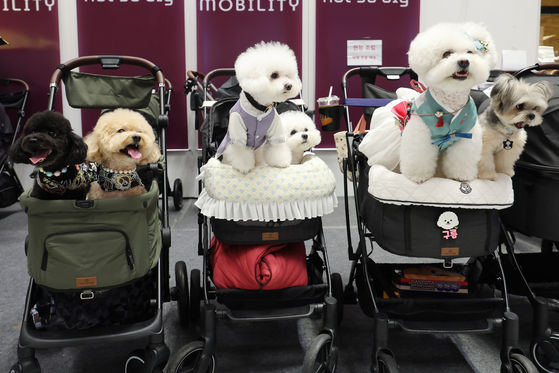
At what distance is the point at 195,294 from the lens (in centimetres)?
156

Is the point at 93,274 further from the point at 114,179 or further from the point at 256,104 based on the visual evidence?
the point at 256,104

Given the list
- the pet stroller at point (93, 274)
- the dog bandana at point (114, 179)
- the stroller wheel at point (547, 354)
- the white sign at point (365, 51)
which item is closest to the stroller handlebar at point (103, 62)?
the pet stroller at point (93, 274)

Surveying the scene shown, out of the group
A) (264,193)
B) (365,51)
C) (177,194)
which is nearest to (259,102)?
(264,193)

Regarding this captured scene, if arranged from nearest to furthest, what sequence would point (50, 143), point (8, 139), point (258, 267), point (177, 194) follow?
point (50, 143), point (258, 267), point (8, 139), point (177, 194)

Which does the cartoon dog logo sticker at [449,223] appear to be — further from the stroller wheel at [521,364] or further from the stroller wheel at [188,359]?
the stroller wheel at [188,359]

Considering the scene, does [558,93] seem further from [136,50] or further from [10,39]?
[10,39]

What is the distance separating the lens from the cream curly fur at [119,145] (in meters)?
1.18

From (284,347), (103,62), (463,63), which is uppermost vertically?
(103,62)

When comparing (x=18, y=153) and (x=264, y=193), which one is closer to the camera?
(x=18, y=153)

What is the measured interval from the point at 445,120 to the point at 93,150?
A: 1.08 m

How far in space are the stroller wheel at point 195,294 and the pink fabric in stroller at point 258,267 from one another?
0.46ft

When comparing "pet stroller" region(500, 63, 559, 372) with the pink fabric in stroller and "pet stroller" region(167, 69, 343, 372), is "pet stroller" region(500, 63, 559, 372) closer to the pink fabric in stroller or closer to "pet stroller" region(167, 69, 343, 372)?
"pet stroller" region(167, 69, 343, 372)

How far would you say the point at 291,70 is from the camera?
4.48ft

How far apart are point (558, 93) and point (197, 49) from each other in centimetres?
309
